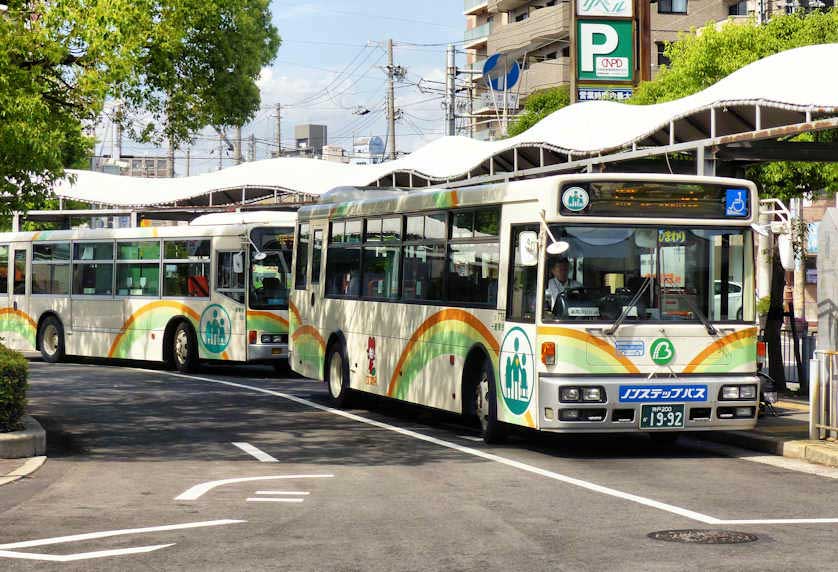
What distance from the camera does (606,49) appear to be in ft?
139

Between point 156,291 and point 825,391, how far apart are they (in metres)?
17.7

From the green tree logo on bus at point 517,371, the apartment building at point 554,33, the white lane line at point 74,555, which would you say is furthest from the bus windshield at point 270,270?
the apartment building at point 554,33

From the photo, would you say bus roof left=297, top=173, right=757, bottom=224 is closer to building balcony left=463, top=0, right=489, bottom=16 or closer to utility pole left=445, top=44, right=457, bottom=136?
utility pole left=445, top=44, right=457, bottom=136

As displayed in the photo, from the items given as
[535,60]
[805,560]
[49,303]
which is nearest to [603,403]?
[805,560]

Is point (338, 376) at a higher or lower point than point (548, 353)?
lower

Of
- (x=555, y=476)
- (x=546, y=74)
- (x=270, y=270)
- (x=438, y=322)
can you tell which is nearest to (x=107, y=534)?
(x=555, y=476)

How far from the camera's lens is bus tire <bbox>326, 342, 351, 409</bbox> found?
19969mm

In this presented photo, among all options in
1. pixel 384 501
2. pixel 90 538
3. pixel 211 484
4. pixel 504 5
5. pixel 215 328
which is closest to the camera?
pixel 90 538

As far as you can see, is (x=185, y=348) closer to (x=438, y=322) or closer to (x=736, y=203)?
(x=438, y=322)

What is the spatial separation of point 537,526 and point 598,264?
491 centimetres

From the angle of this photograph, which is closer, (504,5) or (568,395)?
(568,395)

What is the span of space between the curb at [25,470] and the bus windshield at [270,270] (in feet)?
44.3

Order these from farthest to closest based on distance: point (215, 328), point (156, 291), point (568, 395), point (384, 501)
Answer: point (156, 291) < point (215, 328) < point (568, 395) < point (384, 501)

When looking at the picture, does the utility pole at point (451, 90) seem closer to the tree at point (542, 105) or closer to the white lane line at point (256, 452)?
the tree at point (542, 105)
